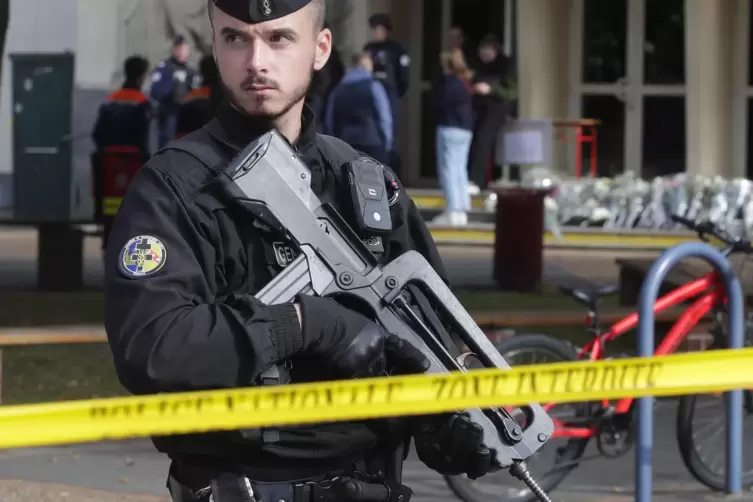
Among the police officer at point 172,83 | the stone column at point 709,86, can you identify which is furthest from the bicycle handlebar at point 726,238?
the stone column at point 709,86

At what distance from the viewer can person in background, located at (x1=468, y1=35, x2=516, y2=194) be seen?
1616 centimetres

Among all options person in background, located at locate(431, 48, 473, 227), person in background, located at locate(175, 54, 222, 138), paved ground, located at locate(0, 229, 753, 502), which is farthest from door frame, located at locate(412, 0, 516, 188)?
paved ground, located at locate(0, 229, 753, 502)

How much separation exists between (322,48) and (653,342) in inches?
136

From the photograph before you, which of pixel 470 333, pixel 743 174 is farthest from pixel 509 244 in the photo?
pixel 470 333

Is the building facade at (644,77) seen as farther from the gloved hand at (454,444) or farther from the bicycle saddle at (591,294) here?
the gloved hand at (454,444)

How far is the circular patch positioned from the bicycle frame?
3.84m

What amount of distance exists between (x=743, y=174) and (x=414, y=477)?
10.9 meters

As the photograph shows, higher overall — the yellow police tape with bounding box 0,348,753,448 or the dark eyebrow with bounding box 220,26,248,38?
the dark eyebrow with bounding box 220,26,248,38

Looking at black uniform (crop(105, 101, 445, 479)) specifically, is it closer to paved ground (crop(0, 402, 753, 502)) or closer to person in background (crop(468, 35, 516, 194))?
paved ground (crop(0, 402, 753, 502))

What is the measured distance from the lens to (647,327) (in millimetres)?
5785

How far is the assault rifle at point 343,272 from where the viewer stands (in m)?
2.67

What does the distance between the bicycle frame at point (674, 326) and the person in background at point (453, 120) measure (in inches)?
322

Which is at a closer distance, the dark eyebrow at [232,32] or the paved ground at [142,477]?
the dark eyebrow at [232,32]

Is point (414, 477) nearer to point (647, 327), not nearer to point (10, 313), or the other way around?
point (647, 327)
